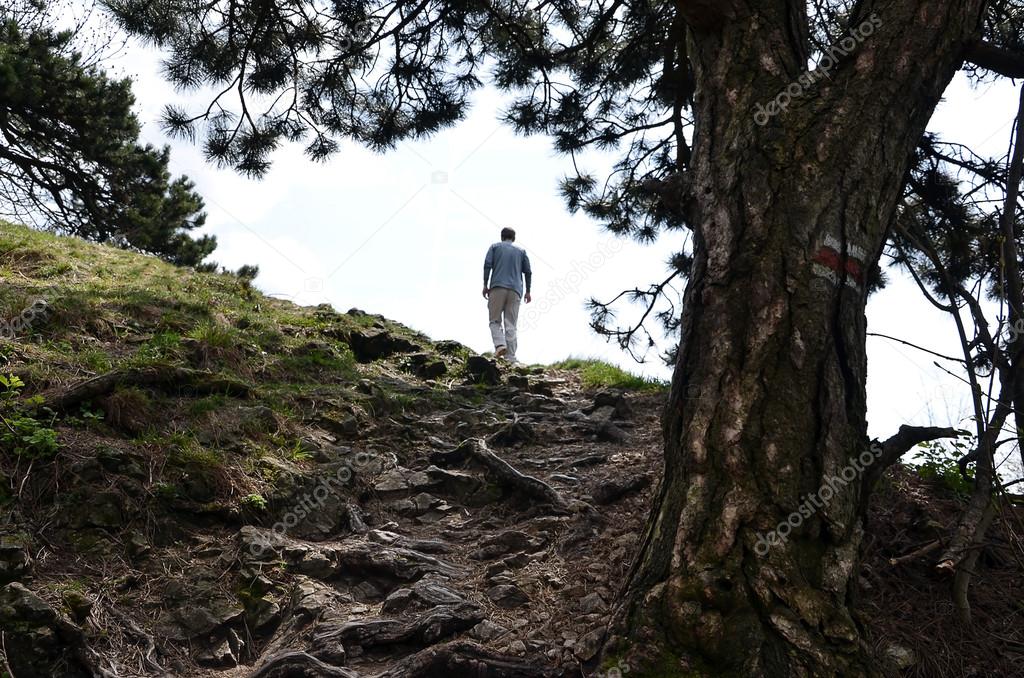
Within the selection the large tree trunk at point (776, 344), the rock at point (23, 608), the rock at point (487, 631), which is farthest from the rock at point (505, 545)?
the rock at point (23, 608)

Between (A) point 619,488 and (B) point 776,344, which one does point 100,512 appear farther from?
(B) point 776,344

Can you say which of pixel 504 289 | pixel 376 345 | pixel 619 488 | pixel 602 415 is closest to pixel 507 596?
pixel 619 488

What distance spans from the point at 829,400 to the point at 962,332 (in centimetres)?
69

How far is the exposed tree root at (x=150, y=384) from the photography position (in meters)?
4.67

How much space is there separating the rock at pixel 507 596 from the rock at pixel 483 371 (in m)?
4.06

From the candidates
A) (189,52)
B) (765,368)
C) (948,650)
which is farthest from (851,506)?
(189,52)

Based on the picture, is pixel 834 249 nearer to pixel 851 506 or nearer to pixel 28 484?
pixel 851 506

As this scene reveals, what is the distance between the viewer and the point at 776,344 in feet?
9.41

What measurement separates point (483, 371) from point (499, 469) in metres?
2.78

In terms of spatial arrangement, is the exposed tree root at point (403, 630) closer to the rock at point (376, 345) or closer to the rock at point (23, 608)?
the rock at point (23, 608)

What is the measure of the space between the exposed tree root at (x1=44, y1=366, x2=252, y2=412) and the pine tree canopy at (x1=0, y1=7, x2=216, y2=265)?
23.9 ft

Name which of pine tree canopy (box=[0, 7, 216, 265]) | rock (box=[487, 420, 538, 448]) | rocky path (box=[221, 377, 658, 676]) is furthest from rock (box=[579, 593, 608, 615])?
pine tree canopy (box=[0, 7, 216, 265])

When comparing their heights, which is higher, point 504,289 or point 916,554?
point 504,289

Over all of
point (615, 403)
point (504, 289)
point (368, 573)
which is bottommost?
point (368, 573)
